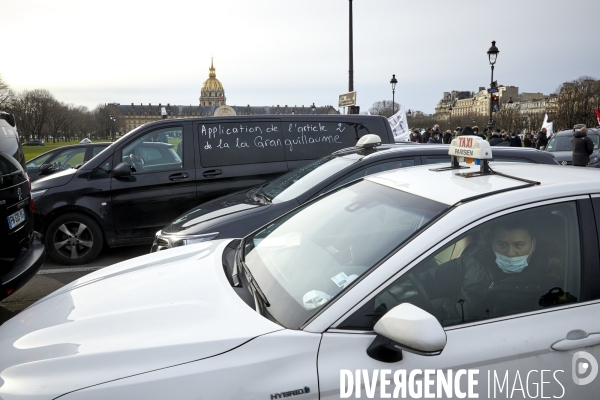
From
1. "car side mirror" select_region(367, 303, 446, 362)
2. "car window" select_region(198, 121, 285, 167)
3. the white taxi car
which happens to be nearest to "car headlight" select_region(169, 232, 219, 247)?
the white taxi car

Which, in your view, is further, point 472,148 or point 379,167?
point 379,167

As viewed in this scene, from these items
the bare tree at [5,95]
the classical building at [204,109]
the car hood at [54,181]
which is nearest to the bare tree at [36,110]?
the bare tree at [5,95]

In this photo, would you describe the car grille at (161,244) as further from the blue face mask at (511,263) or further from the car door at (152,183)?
the blue face mask at (511,263)

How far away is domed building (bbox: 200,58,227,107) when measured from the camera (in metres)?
187

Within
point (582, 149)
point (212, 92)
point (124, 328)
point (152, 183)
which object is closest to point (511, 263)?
point (124, 328)

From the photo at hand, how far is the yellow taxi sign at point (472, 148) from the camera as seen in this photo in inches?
96.7

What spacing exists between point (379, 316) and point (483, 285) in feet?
1.69

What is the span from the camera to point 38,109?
3634 inches

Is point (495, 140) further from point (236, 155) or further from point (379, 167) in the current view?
point (379, 167)

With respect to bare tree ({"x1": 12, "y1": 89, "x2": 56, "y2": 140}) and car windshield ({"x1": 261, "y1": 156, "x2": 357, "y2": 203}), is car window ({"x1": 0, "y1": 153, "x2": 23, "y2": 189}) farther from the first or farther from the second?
bare tree ({"x1": 12, "y1": 89, "x2": 56, "y2": 140})

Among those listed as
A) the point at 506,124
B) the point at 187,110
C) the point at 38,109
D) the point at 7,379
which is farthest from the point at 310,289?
the point at 187,110

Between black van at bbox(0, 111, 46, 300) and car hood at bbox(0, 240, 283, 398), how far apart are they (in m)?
1.82

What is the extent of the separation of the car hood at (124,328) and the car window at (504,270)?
27.0 inches

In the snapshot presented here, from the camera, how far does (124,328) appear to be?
1.91 meters
